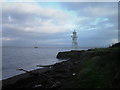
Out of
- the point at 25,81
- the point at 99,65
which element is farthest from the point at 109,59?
the point at 25,81

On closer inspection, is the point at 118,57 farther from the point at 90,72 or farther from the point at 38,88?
the point at 38,88

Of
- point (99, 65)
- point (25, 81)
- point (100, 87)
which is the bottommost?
point (25, 81)

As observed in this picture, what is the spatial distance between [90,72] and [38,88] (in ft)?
13.7

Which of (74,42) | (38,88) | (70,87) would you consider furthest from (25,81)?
(74,42)

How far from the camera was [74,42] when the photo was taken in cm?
8650

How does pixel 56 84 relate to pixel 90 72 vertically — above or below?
below

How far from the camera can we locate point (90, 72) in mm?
11719

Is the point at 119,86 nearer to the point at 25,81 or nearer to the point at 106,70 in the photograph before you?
the point at 106,70

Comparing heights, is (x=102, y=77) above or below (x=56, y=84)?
above

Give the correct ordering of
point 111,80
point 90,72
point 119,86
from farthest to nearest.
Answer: point 90,72 → point 111,80 → point 119,86

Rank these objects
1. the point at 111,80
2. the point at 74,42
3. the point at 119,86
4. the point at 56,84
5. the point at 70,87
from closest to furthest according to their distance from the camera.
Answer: the point at 119,86 → the point at 111,80 → the point at 70,87 → the point at 56,84 → the point at 74,42

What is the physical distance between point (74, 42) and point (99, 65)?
74283 mm

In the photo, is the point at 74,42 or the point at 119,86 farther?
the point at 74,42

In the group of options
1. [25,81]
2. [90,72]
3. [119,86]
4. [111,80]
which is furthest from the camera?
[25,81]
